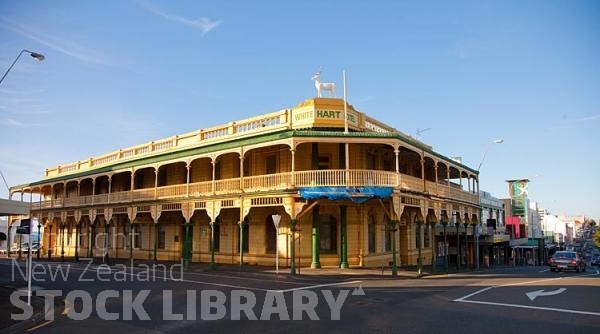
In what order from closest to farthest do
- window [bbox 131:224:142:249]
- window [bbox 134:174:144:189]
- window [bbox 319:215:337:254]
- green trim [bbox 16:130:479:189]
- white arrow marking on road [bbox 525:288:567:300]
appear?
white arrow marking on road [bbox 525:288:567:300], green trim [bbox 16:130:479:189], window [bbox 319:215:337:254], window [bbox 131:224:142:249], window [bbox 134:174:144:189]

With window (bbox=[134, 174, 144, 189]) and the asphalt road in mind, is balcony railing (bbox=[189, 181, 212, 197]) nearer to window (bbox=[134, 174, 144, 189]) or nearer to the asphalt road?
the asphalt road

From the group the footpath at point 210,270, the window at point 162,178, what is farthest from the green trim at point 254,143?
the footpath at point 210,270

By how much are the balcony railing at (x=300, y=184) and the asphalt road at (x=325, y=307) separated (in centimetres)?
588

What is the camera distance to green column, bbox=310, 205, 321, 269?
25.7 m

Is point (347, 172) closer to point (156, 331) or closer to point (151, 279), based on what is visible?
point (151, 279)

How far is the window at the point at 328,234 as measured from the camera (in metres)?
27.0

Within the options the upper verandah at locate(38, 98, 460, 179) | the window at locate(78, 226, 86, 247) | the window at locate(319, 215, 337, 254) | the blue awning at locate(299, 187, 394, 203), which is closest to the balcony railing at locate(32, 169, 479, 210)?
the blue awning at locate(299, 187, 394, 203)

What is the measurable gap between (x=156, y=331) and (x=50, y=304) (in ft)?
19.2

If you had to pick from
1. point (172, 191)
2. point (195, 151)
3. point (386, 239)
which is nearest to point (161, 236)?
point (172, 191)

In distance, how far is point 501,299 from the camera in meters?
14.0

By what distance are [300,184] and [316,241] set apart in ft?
12.1

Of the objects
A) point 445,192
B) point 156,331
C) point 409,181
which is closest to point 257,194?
point 409,181

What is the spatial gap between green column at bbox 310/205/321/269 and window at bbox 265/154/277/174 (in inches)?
152

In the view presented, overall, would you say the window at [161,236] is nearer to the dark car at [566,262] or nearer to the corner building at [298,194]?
the corner building at [298,194]
